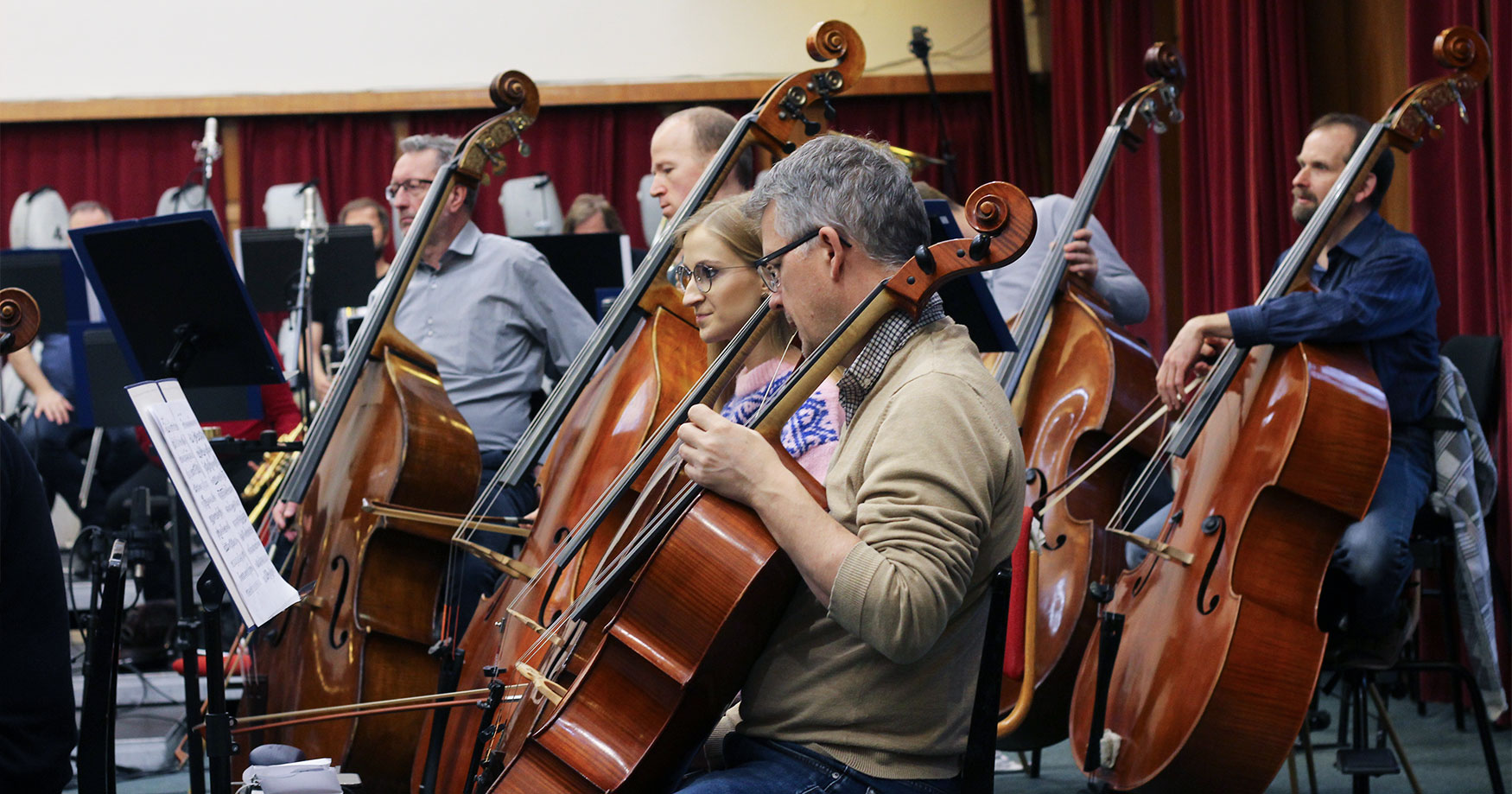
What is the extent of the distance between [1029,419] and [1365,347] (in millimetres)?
724

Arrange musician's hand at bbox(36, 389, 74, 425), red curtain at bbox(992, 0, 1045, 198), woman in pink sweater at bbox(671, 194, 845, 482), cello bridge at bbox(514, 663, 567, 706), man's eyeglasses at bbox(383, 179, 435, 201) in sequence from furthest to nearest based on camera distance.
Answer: red curtain at bbox(992, 0, 1045, 198)
musician's hand at bbox(36, 389, 74, 425)
man's eyeglasses at bbox(383, 179, 435, 201)
woman in pink sweater at bbox(671, 194, 845, 482)
cello bridge at bbox(514, 663, 567, 706)

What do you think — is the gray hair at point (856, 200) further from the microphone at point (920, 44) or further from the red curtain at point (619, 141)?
the red curtain at point (619, 141)

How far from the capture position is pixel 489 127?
3.09 metres

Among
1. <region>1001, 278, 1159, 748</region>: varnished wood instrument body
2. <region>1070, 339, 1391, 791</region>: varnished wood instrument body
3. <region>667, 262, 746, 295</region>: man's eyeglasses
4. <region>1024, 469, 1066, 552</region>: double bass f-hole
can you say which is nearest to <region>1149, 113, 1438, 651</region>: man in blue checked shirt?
<region>1070, 339, 1391, 791</region>: varnished wood instrument body

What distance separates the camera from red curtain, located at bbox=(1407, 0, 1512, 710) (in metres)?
3.69

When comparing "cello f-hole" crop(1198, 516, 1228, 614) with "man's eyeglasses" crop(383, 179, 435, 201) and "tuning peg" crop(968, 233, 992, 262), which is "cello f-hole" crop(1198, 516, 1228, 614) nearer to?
"tuning peg" crop(968, 233, 992, 262)

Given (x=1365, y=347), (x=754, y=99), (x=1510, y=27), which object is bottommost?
(x=1365, y=347)

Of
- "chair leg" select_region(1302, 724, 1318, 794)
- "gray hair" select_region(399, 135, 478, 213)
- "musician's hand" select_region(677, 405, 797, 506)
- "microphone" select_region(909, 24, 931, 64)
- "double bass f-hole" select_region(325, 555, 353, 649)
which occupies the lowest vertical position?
"chair leg" select_region(1302, 724, 1318, 794)

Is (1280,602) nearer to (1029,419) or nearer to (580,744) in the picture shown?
(1029,419)

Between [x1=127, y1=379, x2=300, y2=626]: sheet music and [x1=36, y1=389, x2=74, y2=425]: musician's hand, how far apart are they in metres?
4.28

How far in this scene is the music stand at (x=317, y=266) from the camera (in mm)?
4414

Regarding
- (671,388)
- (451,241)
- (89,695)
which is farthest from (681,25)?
(89,695)

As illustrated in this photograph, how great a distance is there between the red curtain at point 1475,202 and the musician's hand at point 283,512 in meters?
3.06

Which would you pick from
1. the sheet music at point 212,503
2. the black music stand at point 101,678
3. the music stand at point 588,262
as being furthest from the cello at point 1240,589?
the music stand at point 588,262
